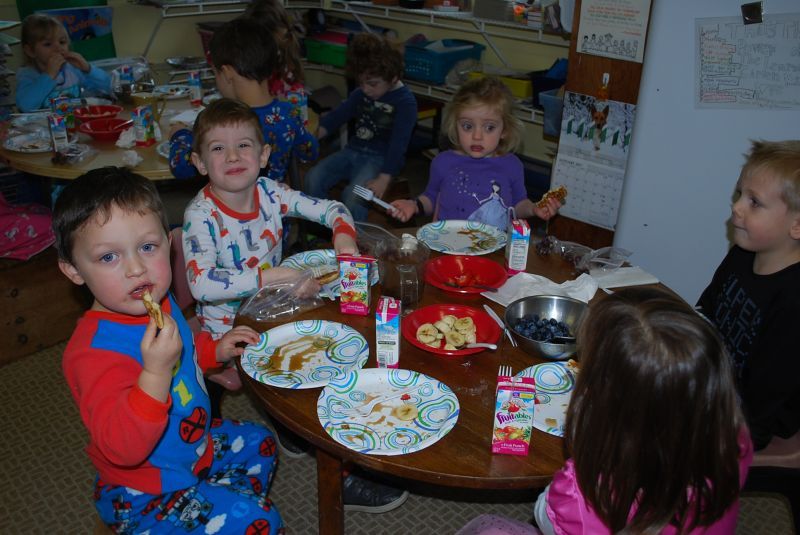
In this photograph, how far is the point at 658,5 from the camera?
249 cm

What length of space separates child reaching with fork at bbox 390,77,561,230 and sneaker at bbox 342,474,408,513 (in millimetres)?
1017

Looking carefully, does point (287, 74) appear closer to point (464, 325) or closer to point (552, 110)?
point (552, 110)

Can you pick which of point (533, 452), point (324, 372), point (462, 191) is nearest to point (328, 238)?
point (462, 191)

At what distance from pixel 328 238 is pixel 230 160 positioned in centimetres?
180

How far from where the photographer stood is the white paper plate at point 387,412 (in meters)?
1.29

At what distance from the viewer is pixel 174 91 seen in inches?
143

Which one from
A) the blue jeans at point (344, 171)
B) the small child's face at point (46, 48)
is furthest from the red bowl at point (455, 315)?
the small child's face at point (46, 48)

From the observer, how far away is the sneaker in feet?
6.86

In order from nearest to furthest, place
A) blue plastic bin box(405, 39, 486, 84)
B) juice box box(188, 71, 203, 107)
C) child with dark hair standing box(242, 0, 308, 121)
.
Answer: child with dark hair standing box(242, 0, 308, 121)
juice box box(188, 71, 203, 107)
blue plastic bin box(405, 39, 486, 84)

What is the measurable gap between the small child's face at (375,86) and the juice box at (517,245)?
190 centimetres

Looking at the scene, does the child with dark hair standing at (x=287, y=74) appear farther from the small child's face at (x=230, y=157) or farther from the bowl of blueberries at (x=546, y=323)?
the bowl of blueberries at (x=546, y=323)

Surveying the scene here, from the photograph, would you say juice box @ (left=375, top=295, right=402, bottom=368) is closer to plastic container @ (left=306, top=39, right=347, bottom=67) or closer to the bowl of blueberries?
the bowl of blueberries

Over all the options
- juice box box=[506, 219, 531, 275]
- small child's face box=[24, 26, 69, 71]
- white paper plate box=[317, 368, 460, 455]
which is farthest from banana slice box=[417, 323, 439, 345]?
small child's face box=[24, 26, 69, 71]

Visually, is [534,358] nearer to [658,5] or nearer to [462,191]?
[462,191]
